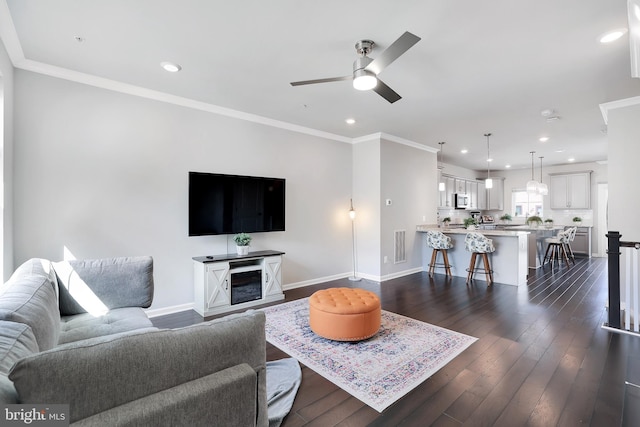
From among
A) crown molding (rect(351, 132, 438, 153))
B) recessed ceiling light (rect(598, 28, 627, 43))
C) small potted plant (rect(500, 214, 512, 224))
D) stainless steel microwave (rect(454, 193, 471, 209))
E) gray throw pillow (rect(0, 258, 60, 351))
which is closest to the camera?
gray throw pillow (rect(0, 258, 60, 351))

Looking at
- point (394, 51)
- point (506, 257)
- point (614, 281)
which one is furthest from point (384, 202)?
point (394, 51)

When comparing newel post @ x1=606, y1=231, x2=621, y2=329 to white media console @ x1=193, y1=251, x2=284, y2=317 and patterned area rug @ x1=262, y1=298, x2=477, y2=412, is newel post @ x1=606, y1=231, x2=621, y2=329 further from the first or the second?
white media console @ x1=193, y1=251, x2=284, y2=317

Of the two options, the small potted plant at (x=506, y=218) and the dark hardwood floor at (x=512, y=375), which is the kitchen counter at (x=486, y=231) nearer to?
the dark hardwood floor at (x=512, y=375)

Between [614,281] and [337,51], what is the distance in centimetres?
397

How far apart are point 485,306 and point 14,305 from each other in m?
4.66

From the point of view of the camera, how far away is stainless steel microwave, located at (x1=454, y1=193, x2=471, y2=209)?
340 inches

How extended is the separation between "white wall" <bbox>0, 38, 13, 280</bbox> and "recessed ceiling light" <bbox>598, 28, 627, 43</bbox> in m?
5.02

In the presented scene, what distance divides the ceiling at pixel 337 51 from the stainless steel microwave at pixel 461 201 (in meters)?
4.26

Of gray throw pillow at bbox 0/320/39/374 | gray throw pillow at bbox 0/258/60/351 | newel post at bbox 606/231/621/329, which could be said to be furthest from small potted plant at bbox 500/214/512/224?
gray throw pillow at bbox 0/320/39/374

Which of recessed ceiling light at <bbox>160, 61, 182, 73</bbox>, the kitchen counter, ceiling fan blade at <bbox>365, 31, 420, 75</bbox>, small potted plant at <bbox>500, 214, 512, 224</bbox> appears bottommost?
the kitchen counter

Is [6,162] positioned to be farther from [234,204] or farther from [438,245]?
[438,245]

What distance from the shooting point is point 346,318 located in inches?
113

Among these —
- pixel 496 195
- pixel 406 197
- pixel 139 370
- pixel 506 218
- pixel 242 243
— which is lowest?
pixel 139 370

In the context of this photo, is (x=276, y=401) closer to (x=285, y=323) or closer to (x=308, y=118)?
(x=285, y=323)
